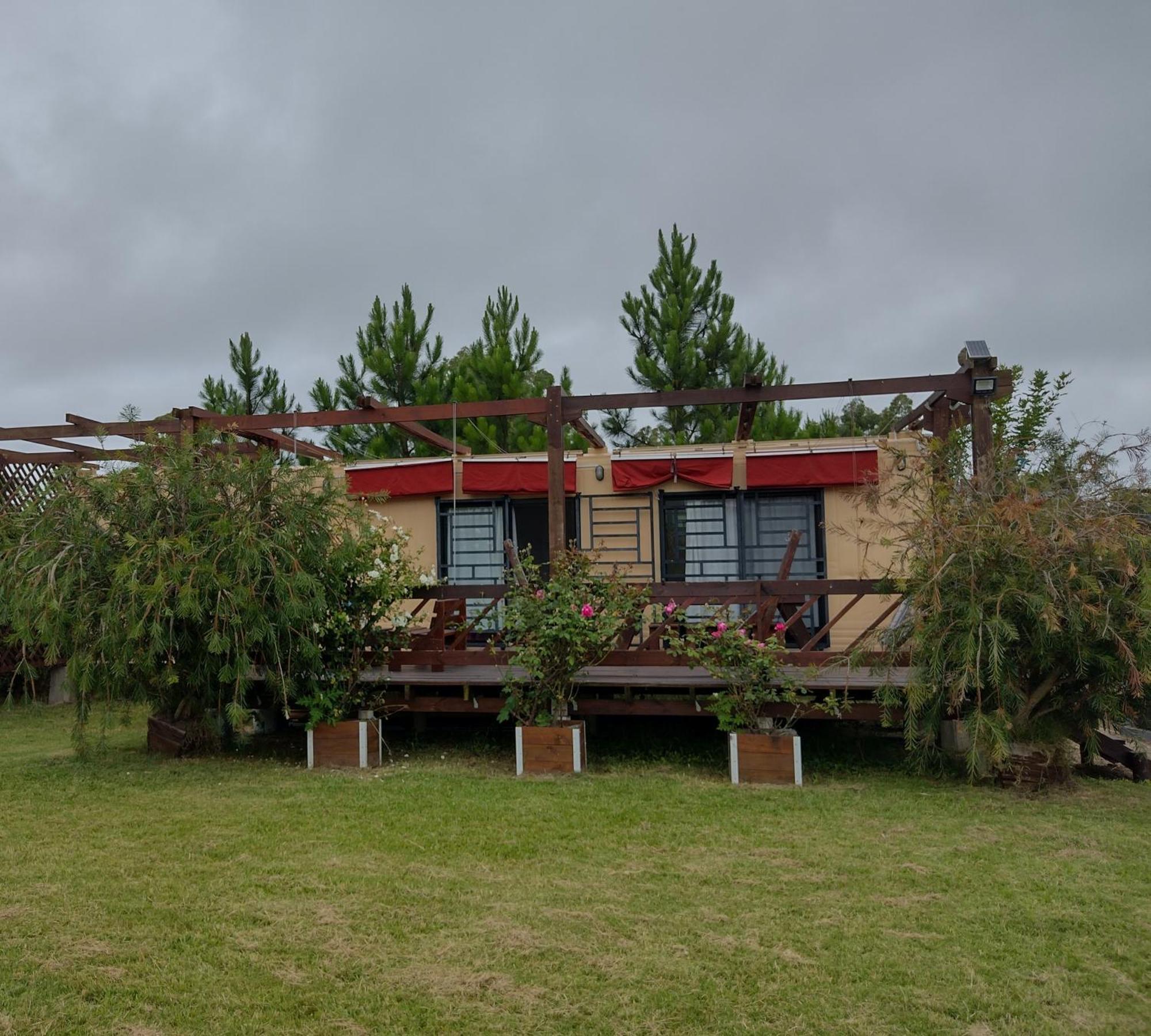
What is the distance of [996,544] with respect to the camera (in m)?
5.30

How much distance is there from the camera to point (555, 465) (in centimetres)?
705

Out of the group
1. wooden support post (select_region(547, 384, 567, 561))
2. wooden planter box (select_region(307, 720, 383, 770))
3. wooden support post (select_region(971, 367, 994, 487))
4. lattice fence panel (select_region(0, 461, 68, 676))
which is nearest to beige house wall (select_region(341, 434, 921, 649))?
wooden support post (select_region(971, 367, 994, 487))

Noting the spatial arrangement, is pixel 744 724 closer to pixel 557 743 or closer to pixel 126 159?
pixel 557 743

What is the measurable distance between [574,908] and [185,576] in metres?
3.47

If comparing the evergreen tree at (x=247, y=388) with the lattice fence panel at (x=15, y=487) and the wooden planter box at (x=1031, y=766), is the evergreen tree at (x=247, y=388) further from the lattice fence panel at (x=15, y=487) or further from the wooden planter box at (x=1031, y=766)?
the wooden planter box at (x=1031, y=766)

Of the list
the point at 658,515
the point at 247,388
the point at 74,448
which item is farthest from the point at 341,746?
the point at 247,388

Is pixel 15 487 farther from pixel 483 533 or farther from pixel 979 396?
pixel 979 396

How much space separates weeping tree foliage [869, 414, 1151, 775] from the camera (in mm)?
5090

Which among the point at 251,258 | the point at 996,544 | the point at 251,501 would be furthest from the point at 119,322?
the point at 996,544

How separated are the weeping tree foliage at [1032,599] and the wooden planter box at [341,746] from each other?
11.3ft

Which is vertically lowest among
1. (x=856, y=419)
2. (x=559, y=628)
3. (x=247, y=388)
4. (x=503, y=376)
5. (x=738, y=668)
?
(x=738, y=668)

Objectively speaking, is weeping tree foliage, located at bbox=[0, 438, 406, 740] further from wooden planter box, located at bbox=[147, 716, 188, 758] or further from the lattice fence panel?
the lattice fence panel

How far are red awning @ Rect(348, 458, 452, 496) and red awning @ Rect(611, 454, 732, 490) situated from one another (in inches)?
66.6

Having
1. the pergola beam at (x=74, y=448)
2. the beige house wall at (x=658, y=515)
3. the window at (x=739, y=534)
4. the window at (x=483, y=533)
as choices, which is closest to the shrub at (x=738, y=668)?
the beige house wall at (x=658, y=515)
